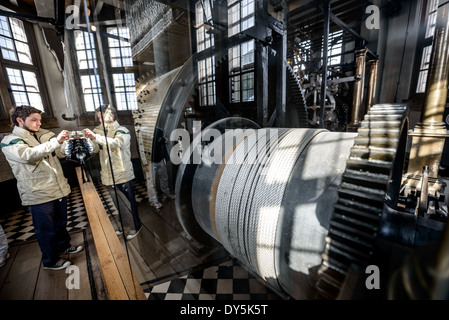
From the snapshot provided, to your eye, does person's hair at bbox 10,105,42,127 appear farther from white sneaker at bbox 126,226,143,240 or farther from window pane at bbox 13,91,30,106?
window pane at bbox 13,91,30,106

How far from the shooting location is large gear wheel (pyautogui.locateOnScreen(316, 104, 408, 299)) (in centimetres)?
76

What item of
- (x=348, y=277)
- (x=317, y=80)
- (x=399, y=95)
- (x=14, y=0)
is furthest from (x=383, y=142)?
(x=399, y=95)

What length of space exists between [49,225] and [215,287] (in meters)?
2.31

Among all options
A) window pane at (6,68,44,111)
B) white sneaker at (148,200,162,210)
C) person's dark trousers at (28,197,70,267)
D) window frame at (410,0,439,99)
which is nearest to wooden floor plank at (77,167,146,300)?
person's dark trousers at (28,197,70,267)

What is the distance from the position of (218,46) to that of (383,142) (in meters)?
2.78

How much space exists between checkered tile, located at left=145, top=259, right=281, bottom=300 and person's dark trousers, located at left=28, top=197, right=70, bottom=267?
154 cm

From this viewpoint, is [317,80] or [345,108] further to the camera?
[345,108]

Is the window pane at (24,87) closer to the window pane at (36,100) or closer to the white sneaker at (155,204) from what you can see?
the window pane at (36,100)

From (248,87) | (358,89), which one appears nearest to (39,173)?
(248,87)

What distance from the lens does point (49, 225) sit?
238 centimetres

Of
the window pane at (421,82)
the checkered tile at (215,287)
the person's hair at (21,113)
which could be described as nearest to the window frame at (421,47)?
the window pane at (421,82)

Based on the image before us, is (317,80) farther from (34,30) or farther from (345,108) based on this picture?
(34,30)

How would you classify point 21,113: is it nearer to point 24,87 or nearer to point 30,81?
point 30,81

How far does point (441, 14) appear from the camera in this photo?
3.55 m
